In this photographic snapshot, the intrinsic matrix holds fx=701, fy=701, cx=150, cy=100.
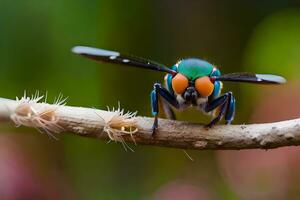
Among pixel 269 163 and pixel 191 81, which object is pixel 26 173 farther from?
pixel 191 81

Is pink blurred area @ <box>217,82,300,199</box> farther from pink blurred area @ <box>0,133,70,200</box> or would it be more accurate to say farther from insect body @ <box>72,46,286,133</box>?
insect body @ <box>72,46,286,133</box>

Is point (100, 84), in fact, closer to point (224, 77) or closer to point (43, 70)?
point (43, 70)

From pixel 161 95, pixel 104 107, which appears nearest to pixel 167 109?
pixel 161 95

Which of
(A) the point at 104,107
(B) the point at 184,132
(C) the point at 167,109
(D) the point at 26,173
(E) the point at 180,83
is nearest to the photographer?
(B) the point at 184,132

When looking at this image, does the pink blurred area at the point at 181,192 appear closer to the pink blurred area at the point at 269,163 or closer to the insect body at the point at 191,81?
the pink blurred area at the point at 269,163

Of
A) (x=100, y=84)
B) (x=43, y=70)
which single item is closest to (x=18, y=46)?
(x=43, y=70)
